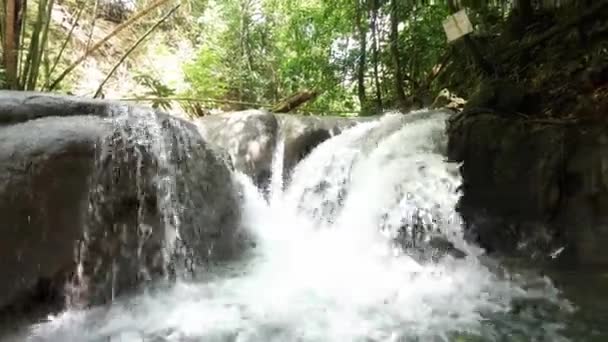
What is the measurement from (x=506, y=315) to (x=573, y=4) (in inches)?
145

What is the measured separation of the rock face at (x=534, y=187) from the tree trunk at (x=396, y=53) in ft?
10.6

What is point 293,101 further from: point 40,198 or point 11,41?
point 40,198

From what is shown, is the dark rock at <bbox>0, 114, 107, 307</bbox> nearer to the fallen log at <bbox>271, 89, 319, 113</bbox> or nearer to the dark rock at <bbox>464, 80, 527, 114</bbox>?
the dark rock at <bbox>464, 80, 527, 114</bbox>

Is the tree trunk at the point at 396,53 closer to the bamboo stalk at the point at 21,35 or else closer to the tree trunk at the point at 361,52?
the tree trunk at the point at 361,52

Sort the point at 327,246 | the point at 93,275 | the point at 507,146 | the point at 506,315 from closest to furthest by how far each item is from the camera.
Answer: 1. the point at 506,315
2. the point at 93,275
3. the point at 507,146
4. the point at 327,246

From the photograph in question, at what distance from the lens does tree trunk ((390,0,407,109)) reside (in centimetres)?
744

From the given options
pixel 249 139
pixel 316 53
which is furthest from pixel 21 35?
pixel 316 53

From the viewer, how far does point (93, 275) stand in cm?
354

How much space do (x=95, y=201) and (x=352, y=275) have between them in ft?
6.88

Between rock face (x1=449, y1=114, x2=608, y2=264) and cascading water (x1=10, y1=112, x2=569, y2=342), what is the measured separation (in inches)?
9.0

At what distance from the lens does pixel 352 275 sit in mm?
4223

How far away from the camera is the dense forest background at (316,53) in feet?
15.6

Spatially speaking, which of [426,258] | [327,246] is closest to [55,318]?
[327,246]

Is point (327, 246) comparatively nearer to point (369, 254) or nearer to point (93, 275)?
point (369, 254)
